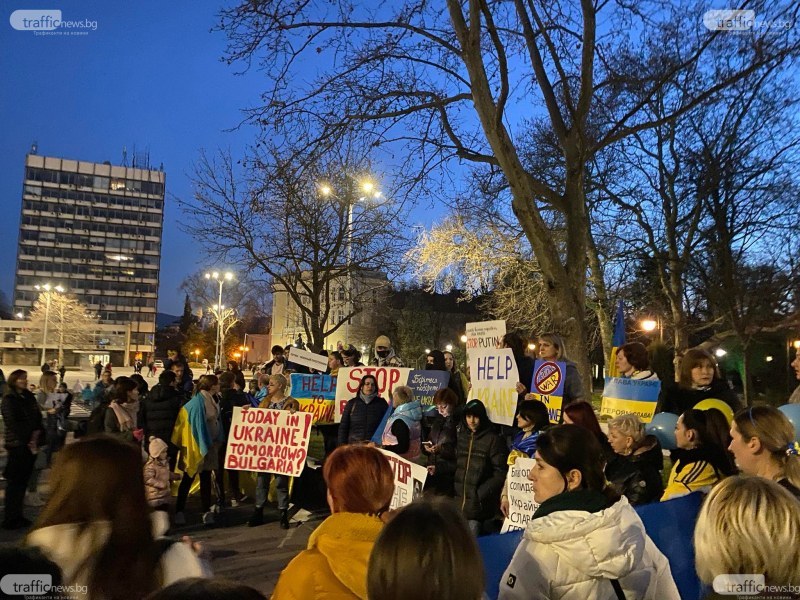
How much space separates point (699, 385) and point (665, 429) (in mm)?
577

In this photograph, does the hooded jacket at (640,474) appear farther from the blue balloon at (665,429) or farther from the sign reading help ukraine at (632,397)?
the sign reading help ukraine at (632,397)

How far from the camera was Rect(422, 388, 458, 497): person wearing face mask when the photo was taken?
6.95m

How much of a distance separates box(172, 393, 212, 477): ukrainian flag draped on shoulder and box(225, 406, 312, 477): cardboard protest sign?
370mm

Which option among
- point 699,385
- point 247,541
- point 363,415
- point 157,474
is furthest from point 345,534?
point 363,415

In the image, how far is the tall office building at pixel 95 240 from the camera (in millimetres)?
102312

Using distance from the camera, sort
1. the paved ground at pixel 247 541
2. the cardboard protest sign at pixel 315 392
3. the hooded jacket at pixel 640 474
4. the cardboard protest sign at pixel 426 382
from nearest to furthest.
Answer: the hooded jacket at pixel 640 474
the paved ground at pixel 247 541
the cardboard protest sign at pixel 426 382
the cardboard protest sign at pixel 315 392

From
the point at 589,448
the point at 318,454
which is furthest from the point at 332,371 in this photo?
the point at 589,448

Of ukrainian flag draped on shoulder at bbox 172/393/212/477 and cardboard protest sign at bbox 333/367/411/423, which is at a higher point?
cardboard protest sign at bbox 333/367/411/423

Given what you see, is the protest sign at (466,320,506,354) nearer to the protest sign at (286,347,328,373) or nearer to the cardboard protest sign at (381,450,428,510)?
the cardboard protest sign at (381,450,428,510)

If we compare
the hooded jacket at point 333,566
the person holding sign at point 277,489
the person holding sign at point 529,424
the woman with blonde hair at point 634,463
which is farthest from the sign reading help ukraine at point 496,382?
the hooded jacket at point 333,566

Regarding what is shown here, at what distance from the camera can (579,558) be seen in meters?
2.26

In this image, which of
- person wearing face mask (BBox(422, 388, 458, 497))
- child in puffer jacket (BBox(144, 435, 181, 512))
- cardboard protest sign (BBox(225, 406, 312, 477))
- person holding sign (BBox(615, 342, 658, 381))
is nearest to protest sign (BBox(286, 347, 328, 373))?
cardboard protest sign (BBox(225, 406, 312, 477))

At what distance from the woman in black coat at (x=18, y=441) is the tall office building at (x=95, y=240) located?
99421mm

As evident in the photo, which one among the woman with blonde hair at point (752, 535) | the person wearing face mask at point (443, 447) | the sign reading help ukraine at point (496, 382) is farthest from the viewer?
the person wearing face mask at point (443, 447)
